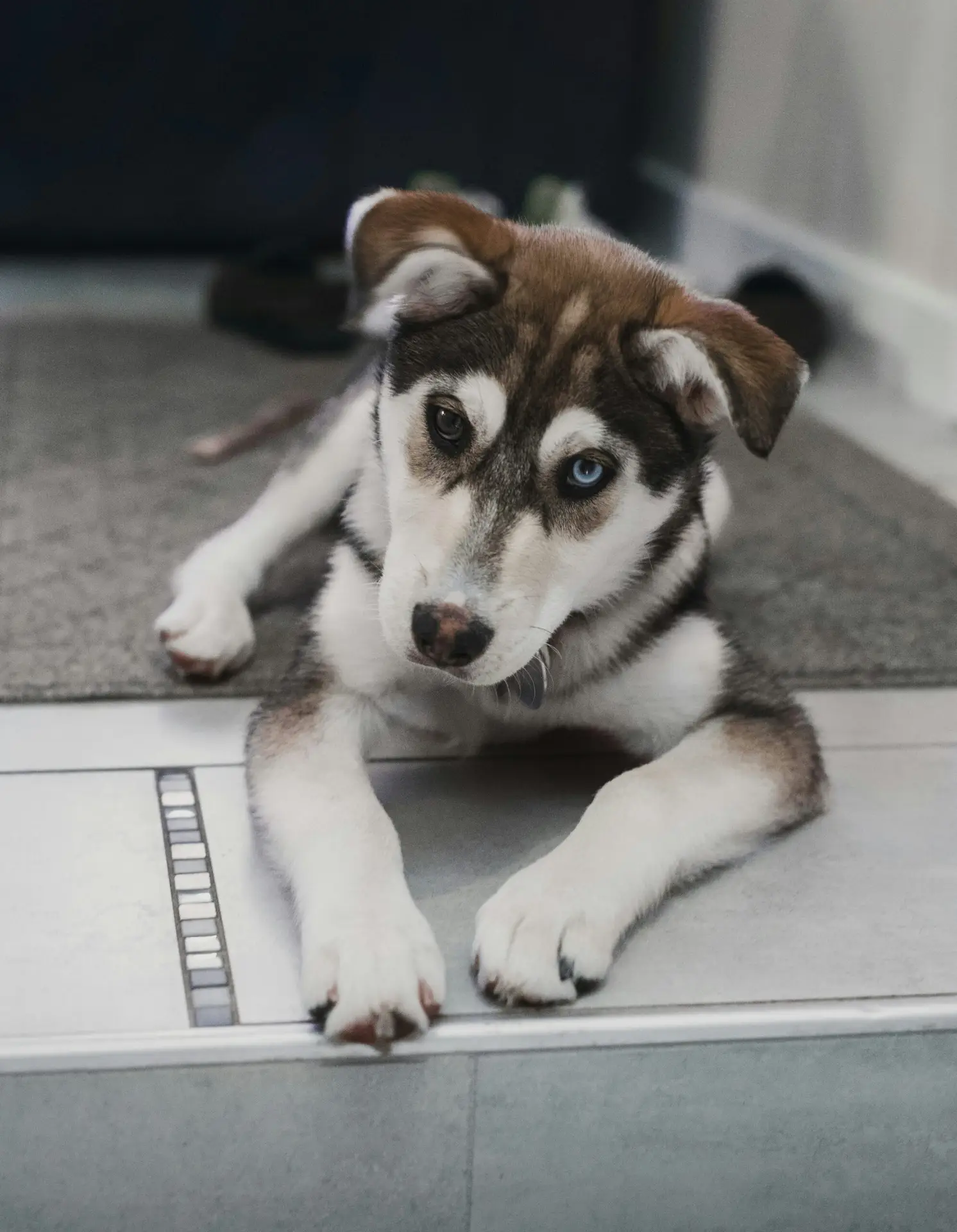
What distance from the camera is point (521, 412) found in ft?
5.41

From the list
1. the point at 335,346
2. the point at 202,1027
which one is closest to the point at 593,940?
the point at 202,1027

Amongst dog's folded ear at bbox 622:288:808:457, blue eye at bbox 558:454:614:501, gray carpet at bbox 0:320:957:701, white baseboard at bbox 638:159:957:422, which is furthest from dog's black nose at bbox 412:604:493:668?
white baseboard at bbox 638:159:957:422

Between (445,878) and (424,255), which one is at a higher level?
(424,255)

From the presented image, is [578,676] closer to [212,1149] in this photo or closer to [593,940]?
[593,940]

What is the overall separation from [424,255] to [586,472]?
0.98ft

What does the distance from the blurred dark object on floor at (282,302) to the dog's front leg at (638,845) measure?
2773 mm

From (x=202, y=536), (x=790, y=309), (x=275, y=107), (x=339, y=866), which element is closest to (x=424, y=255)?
(x=339, y=866)

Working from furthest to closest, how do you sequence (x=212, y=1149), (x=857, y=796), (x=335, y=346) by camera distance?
(x=335, y=346)
(x=857, y=796)
(x=212, y=1149)

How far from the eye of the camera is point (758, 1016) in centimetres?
152

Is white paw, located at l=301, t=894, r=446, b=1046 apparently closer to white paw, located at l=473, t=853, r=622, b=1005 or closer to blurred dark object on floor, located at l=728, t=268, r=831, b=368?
white paw, located at l=473, t=853, r=622, b=1005

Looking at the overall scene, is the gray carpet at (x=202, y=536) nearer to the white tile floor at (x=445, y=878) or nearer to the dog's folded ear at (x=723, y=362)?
the white tile floor at (x=445, y=878)

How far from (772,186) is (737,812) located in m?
3.77

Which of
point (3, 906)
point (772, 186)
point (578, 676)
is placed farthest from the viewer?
point (772, 186)

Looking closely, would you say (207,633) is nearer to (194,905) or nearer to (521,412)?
(194,905)
